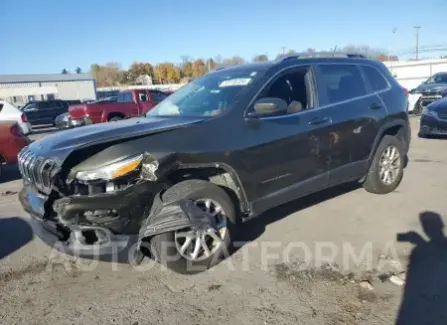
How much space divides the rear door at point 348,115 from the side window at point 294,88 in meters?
0.18

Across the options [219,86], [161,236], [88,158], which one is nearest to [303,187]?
[219,86]

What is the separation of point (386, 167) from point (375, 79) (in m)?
1.22

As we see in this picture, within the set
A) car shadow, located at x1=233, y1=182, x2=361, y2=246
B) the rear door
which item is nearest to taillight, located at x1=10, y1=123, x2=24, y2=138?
car shadow, located at x1=233, y1=182, x2=361, y2=246

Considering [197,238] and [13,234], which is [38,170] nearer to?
[197,238]

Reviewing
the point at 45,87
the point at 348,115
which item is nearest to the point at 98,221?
the point at 348,115

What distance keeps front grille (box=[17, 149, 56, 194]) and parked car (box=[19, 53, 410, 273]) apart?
0.05 ft

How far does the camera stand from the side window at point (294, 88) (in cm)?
426

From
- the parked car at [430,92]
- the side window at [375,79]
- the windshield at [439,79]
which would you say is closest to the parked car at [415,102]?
the parked car at [430,92]

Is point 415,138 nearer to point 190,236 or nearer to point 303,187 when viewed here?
point 303,187

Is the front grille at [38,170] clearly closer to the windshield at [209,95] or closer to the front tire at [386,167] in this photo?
the windshield at [209,95]

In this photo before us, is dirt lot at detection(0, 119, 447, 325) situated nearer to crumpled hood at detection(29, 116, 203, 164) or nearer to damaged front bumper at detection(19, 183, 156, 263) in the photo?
damaged front bumper at detection(19, 183, 156, 263)

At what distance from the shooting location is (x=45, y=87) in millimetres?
42156

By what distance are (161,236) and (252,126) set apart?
136cm

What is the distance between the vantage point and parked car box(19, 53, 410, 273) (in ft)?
Answer: 10.3
